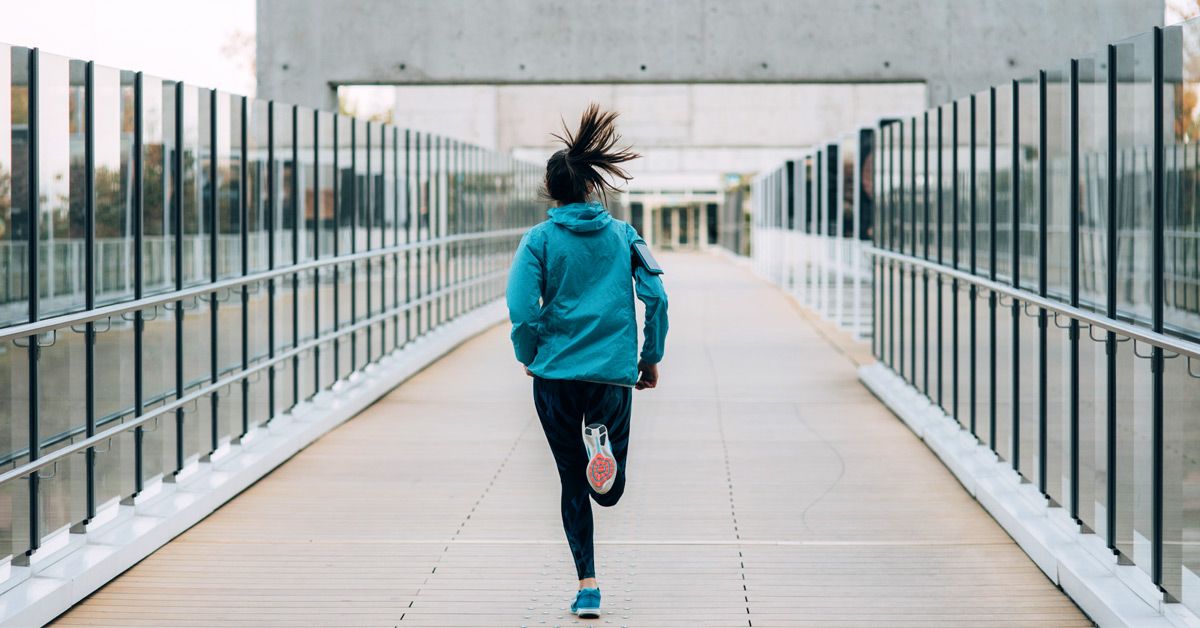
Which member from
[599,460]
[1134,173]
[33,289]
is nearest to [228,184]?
[33,289]

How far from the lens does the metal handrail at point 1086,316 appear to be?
4.45 meters

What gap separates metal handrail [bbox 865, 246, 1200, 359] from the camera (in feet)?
14.6

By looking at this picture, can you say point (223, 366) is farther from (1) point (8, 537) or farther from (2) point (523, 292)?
(2) point (523, 292)

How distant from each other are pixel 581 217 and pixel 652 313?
0.40m

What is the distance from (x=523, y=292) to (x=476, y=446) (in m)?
4.39

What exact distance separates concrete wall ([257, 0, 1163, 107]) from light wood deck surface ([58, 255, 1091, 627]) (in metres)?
8.40

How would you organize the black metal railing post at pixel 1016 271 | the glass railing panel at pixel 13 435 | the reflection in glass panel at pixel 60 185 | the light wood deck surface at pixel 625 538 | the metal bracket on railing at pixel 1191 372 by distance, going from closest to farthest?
the metal bracket on railing at pixel 1191 372
the glass railing panel at pixel 13 435
the light wood deck surface at pixel 625 538
the reflection in glass panel at pixel 60 185
the black metal railing post at pixel 1016 271

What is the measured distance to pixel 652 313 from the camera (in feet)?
16.5

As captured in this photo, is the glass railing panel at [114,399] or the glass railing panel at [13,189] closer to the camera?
the glass railing panel at [13,189]

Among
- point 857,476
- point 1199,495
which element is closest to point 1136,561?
point 1199,495

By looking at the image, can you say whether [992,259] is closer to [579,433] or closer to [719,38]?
[579,433]

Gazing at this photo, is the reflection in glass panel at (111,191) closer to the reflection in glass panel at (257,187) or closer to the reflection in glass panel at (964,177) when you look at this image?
the reflection in glass panel at (257,187)

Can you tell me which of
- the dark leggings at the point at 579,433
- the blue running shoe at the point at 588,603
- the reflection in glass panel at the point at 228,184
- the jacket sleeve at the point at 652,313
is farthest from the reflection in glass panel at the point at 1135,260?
the reflection in glass panel at the point at 228,184

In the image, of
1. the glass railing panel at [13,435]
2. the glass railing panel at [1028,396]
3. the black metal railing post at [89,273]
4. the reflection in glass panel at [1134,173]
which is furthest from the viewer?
the glass railing panel at [1028,396]
